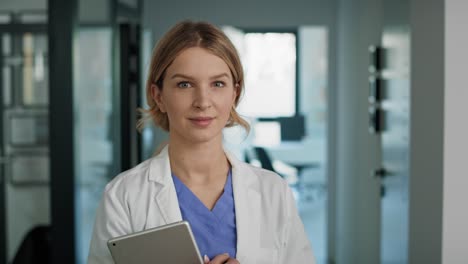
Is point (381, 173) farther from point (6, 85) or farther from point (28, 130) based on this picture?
point (6, 85)

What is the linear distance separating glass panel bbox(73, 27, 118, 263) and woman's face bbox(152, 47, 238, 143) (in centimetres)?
186

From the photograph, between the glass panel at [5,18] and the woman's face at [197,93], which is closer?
the woman's face at [197,93]

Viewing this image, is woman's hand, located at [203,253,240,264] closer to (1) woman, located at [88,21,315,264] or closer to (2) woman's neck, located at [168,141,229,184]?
(1) woman, located at [88,21,315,264]

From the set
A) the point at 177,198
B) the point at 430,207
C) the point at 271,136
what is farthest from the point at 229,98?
the point at 271,136

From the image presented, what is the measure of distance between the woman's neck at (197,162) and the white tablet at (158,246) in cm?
20

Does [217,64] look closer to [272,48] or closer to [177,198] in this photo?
[177,198]

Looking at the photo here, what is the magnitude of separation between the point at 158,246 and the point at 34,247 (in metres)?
1.70

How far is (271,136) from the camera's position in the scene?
7.39m

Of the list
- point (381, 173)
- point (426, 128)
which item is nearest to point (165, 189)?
point (426, 128)

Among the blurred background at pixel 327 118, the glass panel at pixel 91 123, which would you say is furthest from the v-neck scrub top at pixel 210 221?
the glass panel at pixel 91 123

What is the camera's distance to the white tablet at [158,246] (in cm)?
119

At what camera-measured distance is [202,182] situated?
1399mm

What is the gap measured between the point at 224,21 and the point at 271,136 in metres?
2.30

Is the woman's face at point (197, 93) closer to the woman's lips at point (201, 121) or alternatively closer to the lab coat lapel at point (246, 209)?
the woman's lips at point (201, 121)
